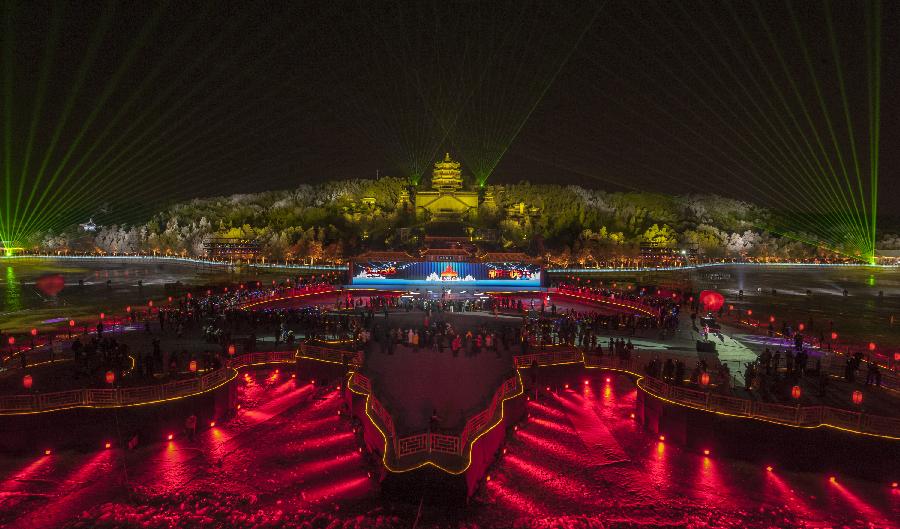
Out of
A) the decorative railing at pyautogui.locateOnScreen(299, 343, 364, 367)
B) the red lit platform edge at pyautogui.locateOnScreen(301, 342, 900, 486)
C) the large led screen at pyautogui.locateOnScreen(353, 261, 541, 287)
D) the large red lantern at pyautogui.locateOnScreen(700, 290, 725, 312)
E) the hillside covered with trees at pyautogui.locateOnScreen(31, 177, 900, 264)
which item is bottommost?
the red lit platform edge at pyautogui.locateOnScreen(301, 342, 900, 486)

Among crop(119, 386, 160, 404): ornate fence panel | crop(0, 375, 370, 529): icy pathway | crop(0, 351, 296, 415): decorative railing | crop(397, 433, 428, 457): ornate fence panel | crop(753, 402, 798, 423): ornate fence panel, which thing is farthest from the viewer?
crop(119, 386, 160, 404): ornate fence panel

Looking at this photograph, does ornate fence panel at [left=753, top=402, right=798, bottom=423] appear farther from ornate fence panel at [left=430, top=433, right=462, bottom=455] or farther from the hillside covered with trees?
the hillside covered with trees

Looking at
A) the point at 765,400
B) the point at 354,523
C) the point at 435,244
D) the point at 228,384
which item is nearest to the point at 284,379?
the point at 228,384

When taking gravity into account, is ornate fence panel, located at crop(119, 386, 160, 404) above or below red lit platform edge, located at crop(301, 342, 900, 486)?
above

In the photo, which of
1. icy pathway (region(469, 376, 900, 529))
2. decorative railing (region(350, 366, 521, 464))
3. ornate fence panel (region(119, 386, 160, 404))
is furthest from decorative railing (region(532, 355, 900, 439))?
ornate fence panel (region(119, 386, 160, 404))

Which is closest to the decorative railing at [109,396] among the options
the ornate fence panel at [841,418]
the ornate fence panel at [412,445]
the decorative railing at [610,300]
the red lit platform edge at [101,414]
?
the red lit platform edge at [101,414]

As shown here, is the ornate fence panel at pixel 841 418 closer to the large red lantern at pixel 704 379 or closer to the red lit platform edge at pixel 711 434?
the red lit platform edge at pixel 711 434

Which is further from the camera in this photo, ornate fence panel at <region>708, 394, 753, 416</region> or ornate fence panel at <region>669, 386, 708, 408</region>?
ornate fence panel at <region>669, 386, 708, 408</region>

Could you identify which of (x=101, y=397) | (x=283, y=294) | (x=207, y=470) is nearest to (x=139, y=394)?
(x=101, y=397)
